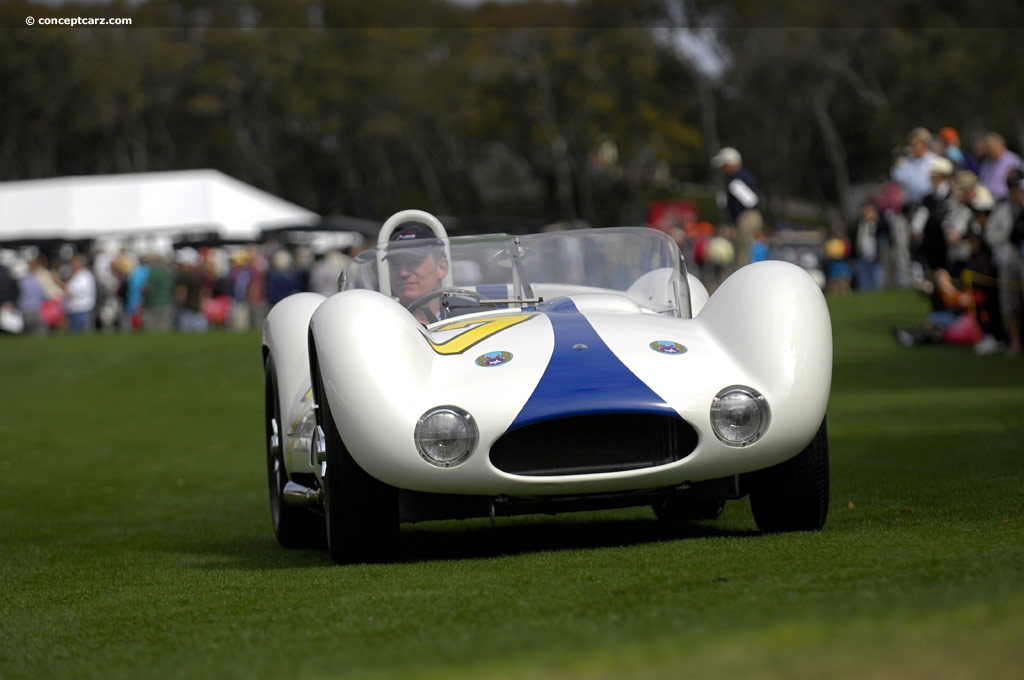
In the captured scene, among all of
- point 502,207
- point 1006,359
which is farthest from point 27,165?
point 1006,359

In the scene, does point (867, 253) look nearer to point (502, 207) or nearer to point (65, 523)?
point (65, 523)

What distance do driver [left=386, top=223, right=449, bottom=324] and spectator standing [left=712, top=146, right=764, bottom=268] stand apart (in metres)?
9.62

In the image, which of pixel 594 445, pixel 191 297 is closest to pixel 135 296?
pixel 191 297

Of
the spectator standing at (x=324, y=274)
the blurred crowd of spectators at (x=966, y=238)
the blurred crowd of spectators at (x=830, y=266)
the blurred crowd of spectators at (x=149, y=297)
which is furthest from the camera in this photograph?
the blurred crowd of spectators at (x=149, y=297)

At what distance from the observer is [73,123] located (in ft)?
215

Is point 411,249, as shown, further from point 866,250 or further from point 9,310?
point 866,250

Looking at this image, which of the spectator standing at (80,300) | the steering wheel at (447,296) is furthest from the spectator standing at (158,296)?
the steering wheel at (447,296)

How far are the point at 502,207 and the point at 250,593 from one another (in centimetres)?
7569

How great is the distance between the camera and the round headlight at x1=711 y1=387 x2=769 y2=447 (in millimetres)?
5555

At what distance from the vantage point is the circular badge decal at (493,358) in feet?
18.7

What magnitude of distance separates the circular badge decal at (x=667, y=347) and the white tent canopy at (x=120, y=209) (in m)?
33.7

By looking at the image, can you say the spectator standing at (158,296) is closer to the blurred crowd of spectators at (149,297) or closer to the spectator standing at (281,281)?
the blurred crowd of spectators at (149,297)

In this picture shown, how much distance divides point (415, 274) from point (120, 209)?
32844 mm

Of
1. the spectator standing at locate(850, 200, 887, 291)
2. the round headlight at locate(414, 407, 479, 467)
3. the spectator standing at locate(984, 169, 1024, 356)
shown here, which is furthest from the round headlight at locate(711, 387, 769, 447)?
the spectator standing at locate(850, 200, 887, 291)
